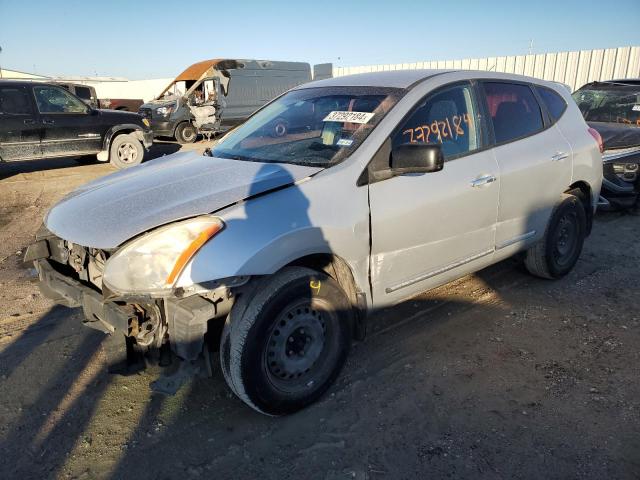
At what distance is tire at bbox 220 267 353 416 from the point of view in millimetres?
2385

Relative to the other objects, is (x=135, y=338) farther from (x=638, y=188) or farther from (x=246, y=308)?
(x=638, y=188)

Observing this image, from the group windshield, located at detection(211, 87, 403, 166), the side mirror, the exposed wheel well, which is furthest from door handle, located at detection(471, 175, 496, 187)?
the exposed wheel well

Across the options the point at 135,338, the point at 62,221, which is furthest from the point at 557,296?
the point at 62,221

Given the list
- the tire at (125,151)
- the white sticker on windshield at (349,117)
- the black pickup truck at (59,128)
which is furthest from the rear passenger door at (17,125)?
the white sticker on windshield at (349,117)

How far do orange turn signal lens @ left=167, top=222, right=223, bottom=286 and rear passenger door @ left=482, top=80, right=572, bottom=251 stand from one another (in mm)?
2254

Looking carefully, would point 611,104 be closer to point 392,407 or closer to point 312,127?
point 312,127

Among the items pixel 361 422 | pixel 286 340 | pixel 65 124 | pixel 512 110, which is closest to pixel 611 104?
pixel 512 110

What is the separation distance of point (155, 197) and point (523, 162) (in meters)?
2.74

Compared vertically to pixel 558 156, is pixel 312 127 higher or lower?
higher

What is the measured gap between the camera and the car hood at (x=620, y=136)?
6664 mm

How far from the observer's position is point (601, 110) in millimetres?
7891

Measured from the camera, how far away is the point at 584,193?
4453 millimetres

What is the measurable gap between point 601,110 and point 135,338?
27.3ft

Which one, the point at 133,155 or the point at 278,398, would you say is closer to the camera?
the point at 278,398
